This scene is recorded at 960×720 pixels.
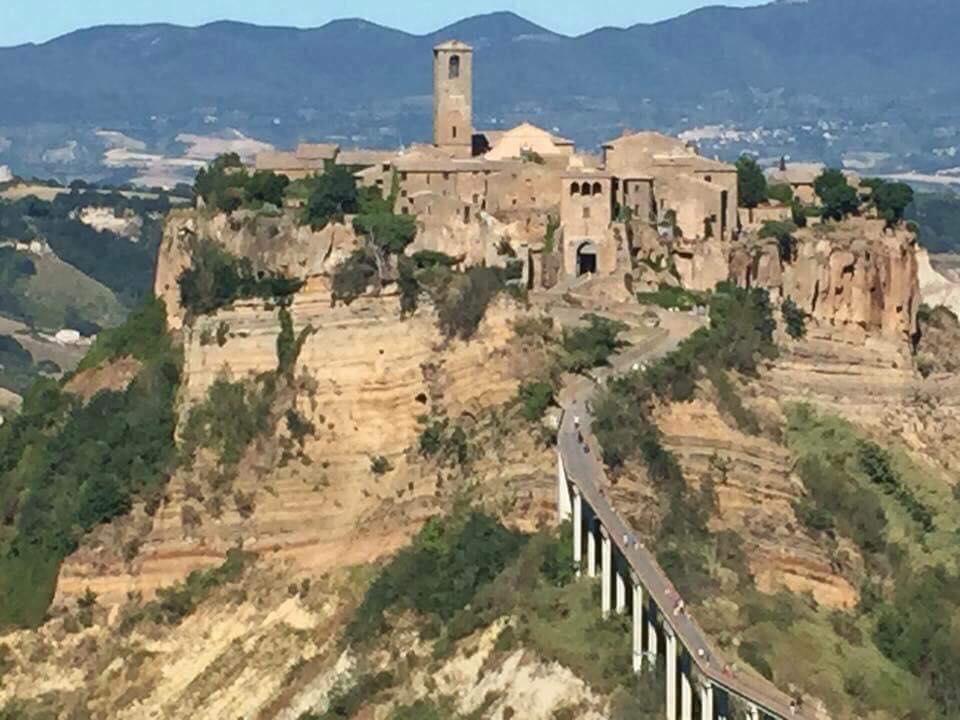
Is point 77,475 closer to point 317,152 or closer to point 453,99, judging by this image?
point 317,152

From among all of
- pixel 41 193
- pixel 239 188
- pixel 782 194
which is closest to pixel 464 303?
pixel 239 188

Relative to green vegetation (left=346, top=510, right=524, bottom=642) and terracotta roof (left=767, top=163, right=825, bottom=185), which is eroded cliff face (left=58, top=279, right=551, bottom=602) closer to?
green vegetation (left=346, top=510, right=524, bottom=642)

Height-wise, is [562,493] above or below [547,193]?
below

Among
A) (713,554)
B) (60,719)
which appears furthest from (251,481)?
(713,554)

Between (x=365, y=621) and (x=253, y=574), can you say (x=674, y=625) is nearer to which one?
(x=365, y=621)

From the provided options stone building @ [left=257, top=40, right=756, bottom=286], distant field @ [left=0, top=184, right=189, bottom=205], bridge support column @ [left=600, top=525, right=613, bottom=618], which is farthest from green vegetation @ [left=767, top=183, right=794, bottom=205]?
distant field @ [left=0, top=184, right=189, bottom=205]

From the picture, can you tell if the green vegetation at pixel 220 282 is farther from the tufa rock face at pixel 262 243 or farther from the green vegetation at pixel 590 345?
the green vegetation at pixel 590 345
